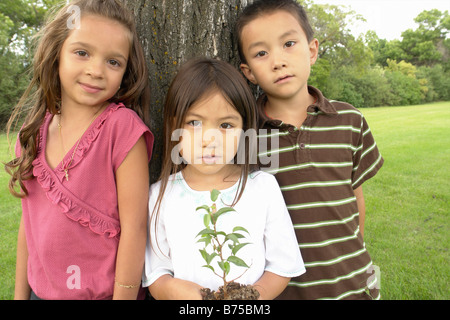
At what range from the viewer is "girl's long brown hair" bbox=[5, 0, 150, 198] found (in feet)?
4.79

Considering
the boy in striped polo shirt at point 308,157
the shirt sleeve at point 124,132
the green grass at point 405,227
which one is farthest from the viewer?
the green grass at point 405,227

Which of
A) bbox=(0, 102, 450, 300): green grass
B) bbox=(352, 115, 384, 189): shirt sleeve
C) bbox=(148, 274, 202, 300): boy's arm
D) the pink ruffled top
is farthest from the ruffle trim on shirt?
Result: bbox=(0, 102, 450, 300): green grass

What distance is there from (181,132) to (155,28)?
63 cm

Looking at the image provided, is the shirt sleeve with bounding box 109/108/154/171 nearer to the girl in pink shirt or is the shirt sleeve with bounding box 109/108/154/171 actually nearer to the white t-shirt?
the girl in pink shirt

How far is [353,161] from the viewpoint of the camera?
178cm

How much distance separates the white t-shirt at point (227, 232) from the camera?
141cm

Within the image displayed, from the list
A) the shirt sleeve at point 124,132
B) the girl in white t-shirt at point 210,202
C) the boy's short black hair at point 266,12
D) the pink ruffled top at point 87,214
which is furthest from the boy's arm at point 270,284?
the boy's short black hair at point 266,12

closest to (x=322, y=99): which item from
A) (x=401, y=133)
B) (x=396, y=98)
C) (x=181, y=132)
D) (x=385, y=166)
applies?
(x=181, y=132)

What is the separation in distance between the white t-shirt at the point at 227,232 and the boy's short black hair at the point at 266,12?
73 cm

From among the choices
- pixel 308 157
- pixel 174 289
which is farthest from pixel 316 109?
pixel 174 289

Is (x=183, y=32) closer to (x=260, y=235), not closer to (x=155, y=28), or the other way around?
(x=155, y=28)

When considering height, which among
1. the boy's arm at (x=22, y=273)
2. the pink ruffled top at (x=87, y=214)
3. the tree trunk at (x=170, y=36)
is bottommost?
the boy's arm at (x=22, y=273)

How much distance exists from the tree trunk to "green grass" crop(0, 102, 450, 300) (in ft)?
8.06

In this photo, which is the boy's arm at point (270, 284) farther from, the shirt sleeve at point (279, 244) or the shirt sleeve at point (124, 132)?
the shirt sleeve at point (124, 132)
